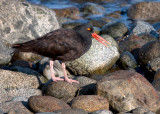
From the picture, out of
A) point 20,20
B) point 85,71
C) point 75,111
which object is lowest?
point 85,71

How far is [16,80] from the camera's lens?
6.66 meters

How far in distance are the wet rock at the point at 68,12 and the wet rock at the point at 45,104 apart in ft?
36.3

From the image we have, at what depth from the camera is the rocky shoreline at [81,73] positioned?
16.6ft

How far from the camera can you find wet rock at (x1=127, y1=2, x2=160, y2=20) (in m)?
15.6

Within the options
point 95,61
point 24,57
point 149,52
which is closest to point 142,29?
point 149,52

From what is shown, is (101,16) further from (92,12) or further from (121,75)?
(121,75)

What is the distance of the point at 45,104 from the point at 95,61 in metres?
3.55

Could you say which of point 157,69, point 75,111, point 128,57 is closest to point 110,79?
point 75,111

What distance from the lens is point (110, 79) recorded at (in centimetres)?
539

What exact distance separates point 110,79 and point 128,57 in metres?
3.54

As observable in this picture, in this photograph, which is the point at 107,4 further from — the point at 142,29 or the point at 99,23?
the point at 142,29

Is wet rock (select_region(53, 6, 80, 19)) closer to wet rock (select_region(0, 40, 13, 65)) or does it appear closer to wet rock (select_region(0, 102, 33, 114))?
wet rock (select_region(0, 40, 13, 65))

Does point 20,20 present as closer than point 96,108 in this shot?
No

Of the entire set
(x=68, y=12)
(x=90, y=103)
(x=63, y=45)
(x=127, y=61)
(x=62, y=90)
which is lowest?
(x=127, y=61)
